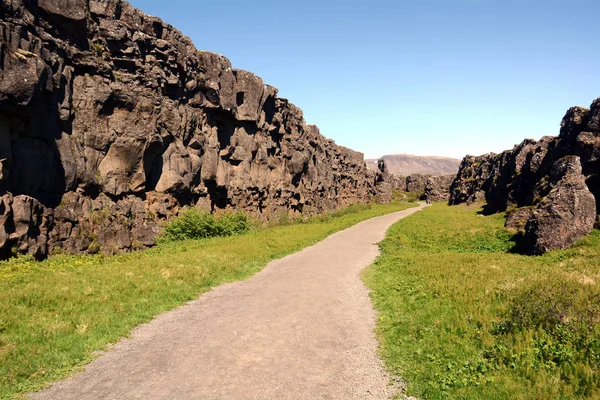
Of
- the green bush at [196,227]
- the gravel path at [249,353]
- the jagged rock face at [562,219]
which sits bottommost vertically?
the gravel path at [249,353]

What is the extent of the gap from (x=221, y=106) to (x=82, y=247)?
20865mm

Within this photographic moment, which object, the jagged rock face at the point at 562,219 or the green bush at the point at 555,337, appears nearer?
the green bush at the point at 555,337

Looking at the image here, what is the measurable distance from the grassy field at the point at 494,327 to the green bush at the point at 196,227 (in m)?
18.1

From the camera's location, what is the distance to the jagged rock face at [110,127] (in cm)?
2003

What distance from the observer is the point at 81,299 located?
13.1m

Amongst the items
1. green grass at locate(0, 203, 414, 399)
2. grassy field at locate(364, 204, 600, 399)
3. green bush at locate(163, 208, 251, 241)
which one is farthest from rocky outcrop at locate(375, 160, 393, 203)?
grassy field at locate(364, 204, 600, 399)

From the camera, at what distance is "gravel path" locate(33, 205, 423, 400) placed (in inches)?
311

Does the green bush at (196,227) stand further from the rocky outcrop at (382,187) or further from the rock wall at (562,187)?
the rocky outcrop at (382,187)

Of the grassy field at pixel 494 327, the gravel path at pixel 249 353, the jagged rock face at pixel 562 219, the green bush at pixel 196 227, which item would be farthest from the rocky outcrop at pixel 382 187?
the gravel path at pixel 249 353

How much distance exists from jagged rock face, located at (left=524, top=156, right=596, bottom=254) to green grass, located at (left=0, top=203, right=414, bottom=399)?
56.3 ft

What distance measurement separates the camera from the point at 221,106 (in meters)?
38.4

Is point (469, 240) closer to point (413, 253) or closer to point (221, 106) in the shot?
point (413, 253)

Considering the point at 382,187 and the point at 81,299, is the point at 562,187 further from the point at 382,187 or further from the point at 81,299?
the point at 382,187

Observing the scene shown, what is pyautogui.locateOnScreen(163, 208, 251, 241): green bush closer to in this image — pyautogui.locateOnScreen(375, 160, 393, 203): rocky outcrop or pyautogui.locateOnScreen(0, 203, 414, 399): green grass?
pyautogui.locateOnScreen(0, 203, 414, 399): green grass
